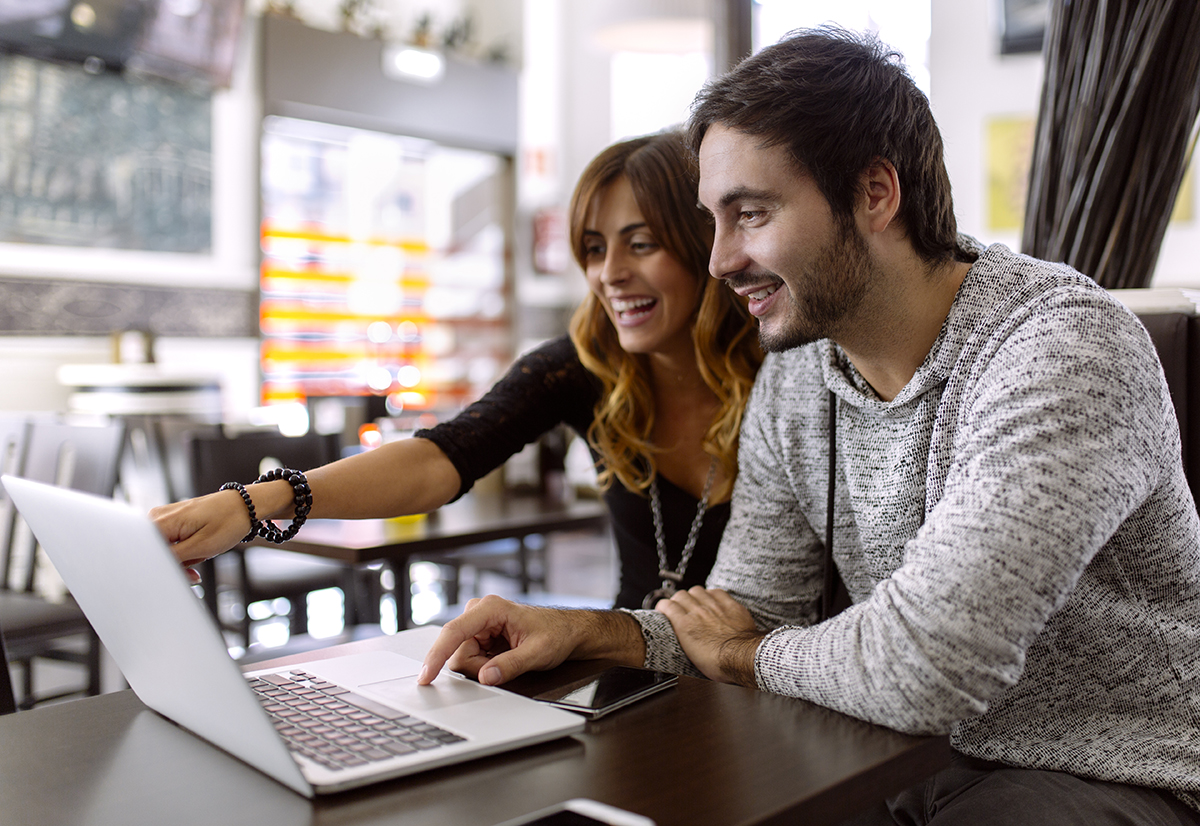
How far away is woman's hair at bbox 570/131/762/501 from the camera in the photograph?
5.21 ft

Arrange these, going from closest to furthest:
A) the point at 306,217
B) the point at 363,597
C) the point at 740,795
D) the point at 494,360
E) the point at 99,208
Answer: the point at 740,795, the point at 363,597, the point at 99,208, the point at 306,217, the point at 494,360

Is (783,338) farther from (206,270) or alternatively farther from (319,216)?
(319,216)

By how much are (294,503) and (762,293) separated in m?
0.64

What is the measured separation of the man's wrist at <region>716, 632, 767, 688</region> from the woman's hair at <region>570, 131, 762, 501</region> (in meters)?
0.53

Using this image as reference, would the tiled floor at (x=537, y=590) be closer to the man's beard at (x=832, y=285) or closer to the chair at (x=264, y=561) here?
the chair at (x=264, y=561)

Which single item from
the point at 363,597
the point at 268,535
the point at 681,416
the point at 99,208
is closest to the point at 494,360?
the point at 99,208

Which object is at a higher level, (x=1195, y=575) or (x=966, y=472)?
(x=966, y=472)

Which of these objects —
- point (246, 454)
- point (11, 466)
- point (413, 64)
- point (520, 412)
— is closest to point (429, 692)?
point (520, 412)

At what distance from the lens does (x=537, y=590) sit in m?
4.57

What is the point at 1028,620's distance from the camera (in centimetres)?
83

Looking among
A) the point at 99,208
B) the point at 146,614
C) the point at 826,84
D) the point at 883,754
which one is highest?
the point at 99,208

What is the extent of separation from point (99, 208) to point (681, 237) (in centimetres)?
463

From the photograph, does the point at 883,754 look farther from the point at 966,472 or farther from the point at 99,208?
the point at 99,208

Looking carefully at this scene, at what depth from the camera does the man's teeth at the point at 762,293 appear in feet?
3.81
